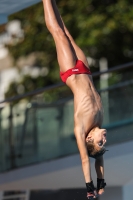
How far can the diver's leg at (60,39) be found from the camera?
775cm

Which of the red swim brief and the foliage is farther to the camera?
the foliage

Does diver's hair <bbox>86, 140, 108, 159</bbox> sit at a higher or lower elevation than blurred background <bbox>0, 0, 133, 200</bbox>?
lower

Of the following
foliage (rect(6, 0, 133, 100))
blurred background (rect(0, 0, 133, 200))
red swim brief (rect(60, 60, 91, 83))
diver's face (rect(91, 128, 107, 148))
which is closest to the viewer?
diver's face (rect(91, 128, 107, 148))

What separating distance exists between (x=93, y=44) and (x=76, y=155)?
690cm

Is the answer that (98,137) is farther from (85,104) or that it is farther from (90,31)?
(90,31)

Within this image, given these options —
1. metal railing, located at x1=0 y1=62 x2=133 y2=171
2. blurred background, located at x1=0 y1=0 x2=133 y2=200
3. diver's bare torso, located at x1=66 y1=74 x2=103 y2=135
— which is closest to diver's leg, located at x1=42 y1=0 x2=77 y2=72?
diver's bare torso, located at x1=66 y1=74 x2=103 y2=135

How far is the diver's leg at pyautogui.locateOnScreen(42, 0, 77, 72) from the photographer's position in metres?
7.75

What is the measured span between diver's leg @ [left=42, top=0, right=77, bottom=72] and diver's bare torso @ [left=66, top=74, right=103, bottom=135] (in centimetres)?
19

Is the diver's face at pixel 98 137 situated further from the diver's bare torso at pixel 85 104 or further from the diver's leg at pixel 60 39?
the diver's leg at pixel 60 39

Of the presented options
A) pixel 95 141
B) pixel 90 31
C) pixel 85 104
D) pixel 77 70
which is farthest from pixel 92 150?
pixel 90 31

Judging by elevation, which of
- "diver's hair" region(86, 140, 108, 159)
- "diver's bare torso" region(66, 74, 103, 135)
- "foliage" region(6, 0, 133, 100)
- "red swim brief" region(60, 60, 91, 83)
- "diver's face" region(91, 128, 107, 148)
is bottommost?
"diver's hair" region(86, 140, 108, 159)

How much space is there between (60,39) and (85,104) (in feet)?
2.93

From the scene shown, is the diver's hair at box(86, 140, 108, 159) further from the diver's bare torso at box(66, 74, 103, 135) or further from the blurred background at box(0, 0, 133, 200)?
the blurred background at box(0, 0, 133, 200)

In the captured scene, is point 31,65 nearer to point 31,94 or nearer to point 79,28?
point 79,28
